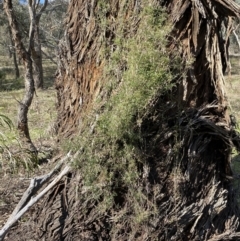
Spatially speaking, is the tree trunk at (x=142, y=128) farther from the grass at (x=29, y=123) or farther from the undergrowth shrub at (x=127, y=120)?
the grass at (x=29, y=123)

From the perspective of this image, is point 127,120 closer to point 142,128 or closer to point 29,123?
point 142,128

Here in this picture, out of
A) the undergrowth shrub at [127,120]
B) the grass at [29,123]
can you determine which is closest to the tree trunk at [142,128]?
the undergrowth shrub at [127,120]

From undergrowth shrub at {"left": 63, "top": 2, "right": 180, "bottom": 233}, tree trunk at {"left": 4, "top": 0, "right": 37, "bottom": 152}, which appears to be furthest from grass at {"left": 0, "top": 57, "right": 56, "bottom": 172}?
undergrowth shrub at {"left": 63, "top": 2, "right": 180, "bottom": 233}

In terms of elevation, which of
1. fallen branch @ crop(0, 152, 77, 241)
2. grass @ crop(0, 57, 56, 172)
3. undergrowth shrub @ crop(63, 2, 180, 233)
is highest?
undergrowth shrub @ crop(63, 2, 180, 233)

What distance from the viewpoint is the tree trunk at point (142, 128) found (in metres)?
2.55

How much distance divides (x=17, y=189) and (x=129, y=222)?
1.62 meters

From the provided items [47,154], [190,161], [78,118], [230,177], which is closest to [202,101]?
[190,161]

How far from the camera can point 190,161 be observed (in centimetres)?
282

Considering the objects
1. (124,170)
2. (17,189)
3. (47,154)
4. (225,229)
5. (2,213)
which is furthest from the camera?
(47,154)

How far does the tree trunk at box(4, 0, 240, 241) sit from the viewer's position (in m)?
2.55

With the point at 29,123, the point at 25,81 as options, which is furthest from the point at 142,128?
the point at 29,123

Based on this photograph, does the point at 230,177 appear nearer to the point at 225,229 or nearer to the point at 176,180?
the point at 225,229

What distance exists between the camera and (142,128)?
2617 millimetres

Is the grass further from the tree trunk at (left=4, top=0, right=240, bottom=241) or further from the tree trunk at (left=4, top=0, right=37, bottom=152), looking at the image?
the tree trunk at (left=4, top=0, right=240, bottom=241)
